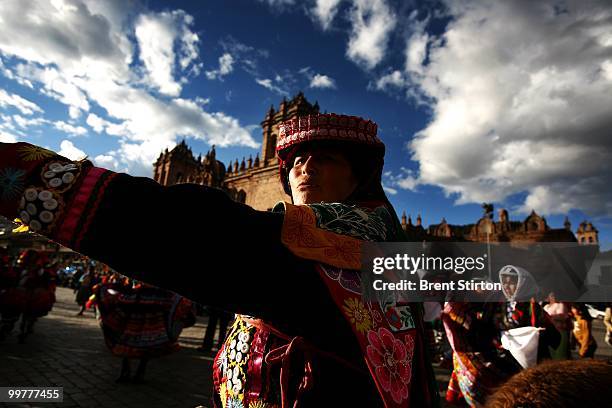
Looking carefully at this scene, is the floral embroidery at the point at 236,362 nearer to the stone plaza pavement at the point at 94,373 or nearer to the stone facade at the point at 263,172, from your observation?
the stone plaza pavement at the point at 94,373

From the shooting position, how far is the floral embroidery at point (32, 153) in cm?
86

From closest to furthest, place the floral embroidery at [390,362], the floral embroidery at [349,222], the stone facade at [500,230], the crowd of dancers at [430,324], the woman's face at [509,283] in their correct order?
the floral embroidery at [390,362], the floral embroidery at [349,222], the crowd of dancers at [430,324], the woman's face at [509,283], the stone facade at [500,230]

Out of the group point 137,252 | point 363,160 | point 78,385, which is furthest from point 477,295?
point 78,385

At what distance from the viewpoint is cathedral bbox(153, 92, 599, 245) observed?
34719 millimetres

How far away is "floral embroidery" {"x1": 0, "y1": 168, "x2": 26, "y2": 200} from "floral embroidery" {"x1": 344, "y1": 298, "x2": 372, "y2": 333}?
3.15 feet

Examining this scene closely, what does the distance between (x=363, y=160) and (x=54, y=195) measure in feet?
4.59

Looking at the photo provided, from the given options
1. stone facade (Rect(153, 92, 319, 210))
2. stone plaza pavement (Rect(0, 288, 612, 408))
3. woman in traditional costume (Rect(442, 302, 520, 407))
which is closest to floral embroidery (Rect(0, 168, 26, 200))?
woman in traditional costume (Rect(442, 302, 520, 407))

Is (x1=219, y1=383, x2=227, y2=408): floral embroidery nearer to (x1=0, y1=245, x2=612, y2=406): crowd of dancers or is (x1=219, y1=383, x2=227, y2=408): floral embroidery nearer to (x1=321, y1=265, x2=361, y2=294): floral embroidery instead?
(x1=321, y1=265, x2=361, y2=294): floral embroidery

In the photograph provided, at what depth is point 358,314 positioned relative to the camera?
3.50 feet

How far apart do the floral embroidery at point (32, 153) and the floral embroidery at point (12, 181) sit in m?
0.05

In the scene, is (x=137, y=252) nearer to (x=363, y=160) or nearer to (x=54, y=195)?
(x=54, y=195)

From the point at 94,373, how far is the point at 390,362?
7817 mm

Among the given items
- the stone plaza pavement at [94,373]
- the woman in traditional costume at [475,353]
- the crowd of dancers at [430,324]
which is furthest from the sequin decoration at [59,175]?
the stone plaza pavement at [94,373]

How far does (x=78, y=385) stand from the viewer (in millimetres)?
5836
